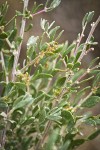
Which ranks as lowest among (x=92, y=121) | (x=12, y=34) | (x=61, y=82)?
(x=92, y=121)

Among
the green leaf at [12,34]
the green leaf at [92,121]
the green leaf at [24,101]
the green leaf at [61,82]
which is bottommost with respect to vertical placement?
the green leaf at [92,121]

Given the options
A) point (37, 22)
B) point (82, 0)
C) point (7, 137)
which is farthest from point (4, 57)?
point (82, 0)

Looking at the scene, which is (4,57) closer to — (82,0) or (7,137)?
(7,137)

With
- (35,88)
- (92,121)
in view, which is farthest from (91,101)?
(35,88)

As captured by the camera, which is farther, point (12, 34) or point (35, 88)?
point (35, 88)

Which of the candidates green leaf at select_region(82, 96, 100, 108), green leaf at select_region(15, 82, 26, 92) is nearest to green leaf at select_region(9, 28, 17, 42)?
green leaf at select_region(15, 82, 26, 92)

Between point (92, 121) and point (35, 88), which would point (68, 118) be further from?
point (35, 88)

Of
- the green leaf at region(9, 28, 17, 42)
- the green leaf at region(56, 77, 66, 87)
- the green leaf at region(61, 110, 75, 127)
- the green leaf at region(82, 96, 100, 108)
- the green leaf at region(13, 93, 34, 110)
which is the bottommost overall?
the green leaf at region(61, 110, 75, 127)

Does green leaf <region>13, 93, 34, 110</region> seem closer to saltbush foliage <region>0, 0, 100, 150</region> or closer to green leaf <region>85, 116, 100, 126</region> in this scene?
saltbush foliage <region>0, 0, 100, 150</region>

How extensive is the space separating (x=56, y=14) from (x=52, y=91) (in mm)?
768

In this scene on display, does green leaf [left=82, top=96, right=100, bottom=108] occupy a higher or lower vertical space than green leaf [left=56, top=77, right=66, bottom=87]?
lower

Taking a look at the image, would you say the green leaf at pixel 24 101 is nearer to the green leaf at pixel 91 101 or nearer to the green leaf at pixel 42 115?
the green leaf at pixel 42 115

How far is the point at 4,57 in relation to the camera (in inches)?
29.5

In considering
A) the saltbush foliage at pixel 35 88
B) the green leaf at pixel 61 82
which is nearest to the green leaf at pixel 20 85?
the saltbush foliage at pixel 35 88
